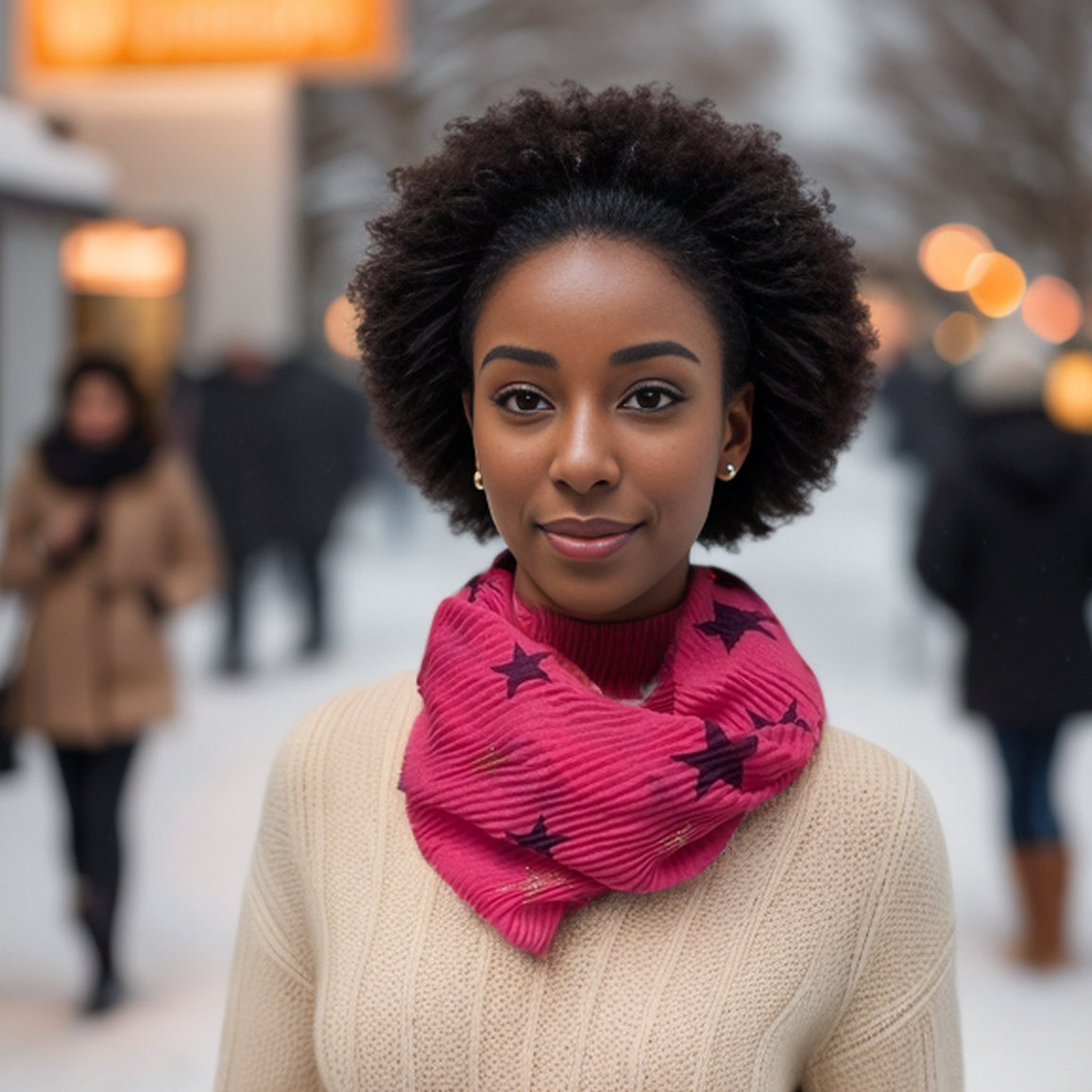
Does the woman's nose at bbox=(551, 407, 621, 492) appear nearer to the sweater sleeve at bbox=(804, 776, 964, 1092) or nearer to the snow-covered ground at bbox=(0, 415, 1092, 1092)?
the sweater sleeve at bbox=(804, 776, 964, 1092)

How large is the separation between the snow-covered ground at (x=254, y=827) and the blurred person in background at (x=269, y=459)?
53cm

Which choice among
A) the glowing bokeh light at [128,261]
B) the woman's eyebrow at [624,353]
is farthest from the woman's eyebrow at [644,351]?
the glowing bokeh light at [128,261]

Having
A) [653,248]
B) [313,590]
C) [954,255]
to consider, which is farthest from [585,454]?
[954,255]

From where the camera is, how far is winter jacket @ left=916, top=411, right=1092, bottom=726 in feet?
14.6

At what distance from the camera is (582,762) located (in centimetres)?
142

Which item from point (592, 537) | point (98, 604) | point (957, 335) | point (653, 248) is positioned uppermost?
point (957, 335)

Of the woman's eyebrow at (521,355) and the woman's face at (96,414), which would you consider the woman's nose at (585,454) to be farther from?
the woman's face at (96,414)

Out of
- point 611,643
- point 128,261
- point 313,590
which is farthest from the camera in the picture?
point 128,261

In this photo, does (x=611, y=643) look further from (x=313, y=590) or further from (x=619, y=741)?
(x=313, y=590)

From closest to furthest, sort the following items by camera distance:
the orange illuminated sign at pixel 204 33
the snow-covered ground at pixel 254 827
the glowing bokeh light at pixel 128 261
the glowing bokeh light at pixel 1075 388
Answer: the snow-covered ground at pixel 254 827, the glowing bokeh light at pixel 1075 388, the orange illuminated sign at pixel 204 33, the glowing bokeh light at pixel 128 261

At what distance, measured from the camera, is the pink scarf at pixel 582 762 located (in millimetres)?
1405

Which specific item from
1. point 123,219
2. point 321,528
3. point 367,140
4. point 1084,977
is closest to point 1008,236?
point 367,140

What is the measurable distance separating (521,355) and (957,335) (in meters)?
38.8

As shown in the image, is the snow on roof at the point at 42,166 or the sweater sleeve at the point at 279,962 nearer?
the sweater sleeve at the point at 279,962
